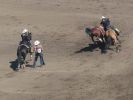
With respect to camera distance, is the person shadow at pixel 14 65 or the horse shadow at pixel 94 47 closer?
the person shadow at pixel 14 65

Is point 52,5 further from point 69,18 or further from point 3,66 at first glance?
point 3,66

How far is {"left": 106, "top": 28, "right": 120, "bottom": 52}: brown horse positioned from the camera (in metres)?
26.5

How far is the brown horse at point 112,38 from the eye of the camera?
1043 inches

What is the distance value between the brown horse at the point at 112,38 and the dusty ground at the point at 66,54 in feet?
1.38

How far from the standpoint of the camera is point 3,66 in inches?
1035

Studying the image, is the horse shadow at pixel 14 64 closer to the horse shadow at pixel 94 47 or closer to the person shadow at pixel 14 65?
the person shadow at pixel 14 65

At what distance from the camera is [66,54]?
89.3ft

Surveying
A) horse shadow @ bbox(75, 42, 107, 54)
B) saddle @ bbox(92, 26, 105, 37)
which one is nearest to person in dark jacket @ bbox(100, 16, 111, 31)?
saddle @ bbox(92, 26, 105, 37)

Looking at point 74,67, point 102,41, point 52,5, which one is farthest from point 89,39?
point 52,5

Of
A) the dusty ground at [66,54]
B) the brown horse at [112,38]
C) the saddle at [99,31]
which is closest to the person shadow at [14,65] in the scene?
the dusty ground at [66,54]

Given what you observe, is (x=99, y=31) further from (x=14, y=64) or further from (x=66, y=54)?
(x=14, y=64)

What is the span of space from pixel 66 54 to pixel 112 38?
2696 mm

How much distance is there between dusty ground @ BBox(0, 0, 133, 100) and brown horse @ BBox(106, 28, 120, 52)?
0.42 m

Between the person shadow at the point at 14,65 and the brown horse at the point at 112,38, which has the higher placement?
the brown horse at the point at 112,38
